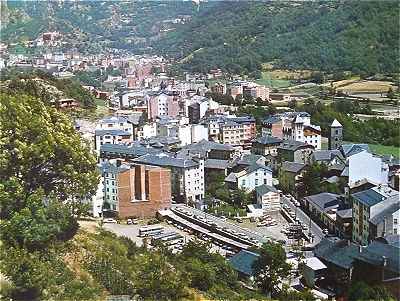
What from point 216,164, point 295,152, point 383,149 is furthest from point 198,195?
point 383,149

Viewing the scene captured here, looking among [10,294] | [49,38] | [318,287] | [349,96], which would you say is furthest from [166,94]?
[49,38]

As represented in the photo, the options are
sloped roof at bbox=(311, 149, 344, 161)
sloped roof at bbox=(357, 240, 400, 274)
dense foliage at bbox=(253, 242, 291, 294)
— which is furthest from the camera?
sloped roof at bbox=(311, 149, 344, 161)

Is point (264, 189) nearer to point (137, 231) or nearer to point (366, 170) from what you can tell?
point (366, 170)

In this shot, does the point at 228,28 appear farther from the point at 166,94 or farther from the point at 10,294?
the point at 10,294

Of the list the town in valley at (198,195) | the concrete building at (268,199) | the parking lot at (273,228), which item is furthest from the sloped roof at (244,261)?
the concrete building at (268,199)

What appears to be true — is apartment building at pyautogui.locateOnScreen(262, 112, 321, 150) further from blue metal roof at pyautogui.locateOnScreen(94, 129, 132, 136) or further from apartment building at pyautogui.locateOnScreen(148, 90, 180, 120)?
apartment building at pyautogui.locateOnScreen(148, 90, 180, 120)

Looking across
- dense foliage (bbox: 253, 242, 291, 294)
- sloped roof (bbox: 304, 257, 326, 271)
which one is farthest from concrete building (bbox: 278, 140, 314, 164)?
dense foliage (bbox: 253, 242, 291, 294)
